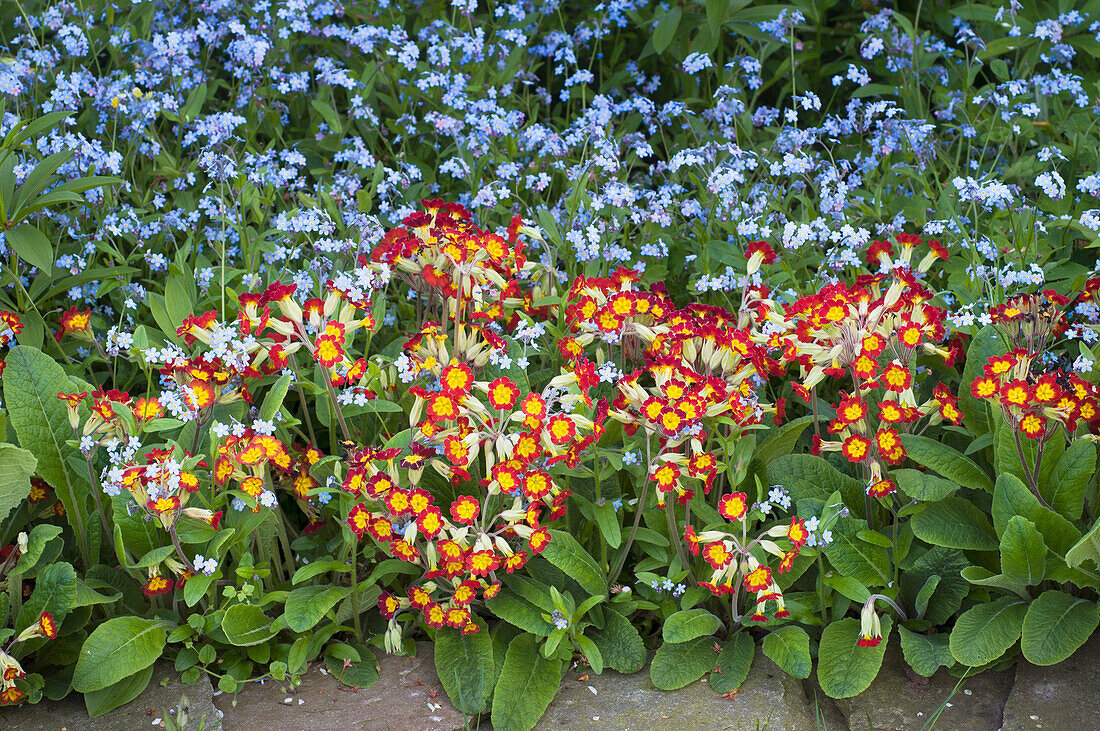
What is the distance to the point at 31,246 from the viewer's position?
2.79 metres

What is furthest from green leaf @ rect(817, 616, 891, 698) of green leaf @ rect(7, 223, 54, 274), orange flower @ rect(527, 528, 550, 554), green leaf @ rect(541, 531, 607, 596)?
green leaf @ rect(7, 223, 54, 274)

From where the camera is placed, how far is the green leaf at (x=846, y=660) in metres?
Result: 2.21

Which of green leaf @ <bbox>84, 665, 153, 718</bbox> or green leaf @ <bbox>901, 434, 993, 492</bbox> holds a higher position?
green leaf @ <bbox>901, 434, 993, 492</bbox>

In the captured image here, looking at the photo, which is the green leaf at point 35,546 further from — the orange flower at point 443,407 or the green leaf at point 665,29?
the green leaf at point 665,29

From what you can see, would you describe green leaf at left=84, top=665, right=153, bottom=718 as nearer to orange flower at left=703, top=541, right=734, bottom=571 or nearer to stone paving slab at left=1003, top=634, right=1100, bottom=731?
orange flower at left=703, top=541, right=734, bottom=571

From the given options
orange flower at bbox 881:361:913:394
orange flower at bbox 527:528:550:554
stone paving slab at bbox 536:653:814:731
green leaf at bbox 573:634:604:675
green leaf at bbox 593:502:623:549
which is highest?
orange flower at bbox 881:361:913:394

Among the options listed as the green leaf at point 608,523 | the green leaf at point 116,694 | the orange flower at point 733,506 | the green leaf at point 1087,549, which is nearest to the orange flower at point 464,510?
the green leaf at point 608,523

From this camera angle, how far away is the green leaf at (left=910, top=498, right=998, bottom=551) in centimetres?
233

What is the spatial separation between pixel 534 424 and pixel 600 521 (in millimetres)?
316

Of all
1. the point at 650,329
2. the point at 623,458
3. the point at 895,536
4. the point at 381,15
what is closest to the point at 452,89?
the point at 381,15

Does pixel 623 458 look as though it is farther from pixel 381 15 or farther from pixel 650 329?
pixel 381 15

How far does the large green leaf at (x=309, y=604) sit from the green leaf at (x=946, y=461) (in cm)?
132

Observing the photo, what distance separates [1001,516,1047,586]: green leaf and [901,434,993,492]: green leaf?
22cm

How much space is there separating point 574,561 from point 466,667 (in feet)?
1.11
